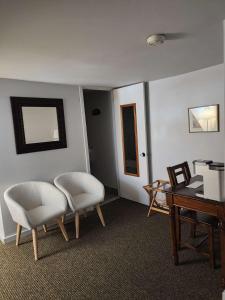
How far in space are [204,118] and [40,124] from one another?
2.36 m

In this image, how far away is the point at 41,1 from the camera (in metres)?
1.16

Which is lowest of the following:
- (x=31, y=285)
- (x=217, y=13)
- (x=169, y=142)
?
(x=31, y=285)

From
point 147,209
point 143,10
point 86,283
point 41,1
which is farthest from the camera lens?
point 147,209

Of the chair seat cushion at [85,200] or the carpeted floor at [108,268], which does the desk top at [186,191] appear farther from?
the chair seat cushion at [85,200]

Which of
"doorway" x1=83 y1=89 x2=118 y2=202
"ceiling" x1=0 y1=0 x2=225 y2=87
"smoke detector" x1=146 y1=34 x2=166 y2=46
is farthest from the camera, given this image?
"doorway" x1=83 y1=89 x2=118 y2=202

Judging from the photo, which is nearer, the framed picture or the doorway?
the framed picture

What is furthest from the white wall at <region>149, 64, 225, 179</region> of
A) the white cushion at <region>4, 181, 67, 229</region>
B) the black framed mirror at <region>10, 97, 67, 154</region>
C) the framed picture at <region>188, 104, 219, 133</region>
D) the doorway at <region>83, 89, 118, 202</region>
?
the white cushion at <region>4, 181, 67, 229</region>

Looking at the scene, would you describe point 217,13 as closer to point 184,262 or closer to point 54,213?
point 184,262

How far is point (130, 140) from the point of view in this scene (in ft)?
12.9

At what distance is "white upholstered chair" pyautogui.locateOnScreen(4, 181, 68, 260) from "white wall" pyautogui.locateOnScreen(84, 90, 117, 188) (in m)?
1.91

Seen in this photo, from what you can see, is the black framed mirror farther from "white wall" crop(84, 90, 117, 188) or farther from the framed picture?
the framed picture

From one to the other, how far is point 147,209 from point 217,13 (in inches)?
117

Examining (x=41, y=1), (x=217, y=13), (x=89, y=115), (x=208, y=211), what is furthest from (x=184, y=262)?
(x=89, y=115)

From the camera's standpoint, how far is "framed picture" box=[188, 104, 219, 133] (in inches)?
110
